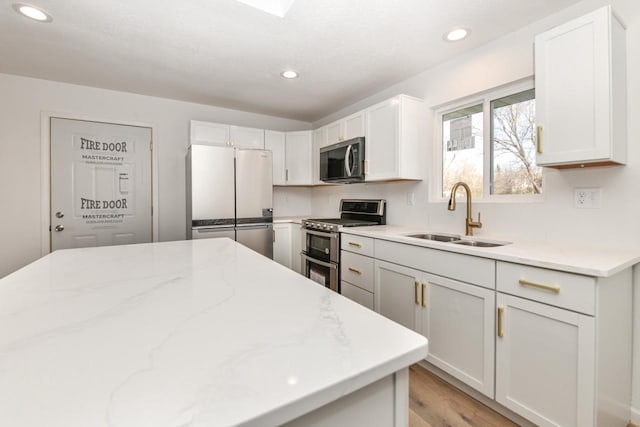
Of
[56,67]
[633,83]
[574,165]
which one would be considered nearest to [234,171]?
[56,67]

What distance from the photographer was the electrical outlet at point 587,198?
1666 millimetres

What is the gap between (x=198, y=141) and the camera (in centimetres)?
333

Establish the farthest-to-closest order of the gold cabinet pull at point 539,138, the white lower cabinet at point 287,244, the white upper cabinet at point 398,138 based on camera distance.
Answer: the white lower cabinet at point 287,244, the white upper cabinet at point 398,138, the gold cabinet pull at point 539,138

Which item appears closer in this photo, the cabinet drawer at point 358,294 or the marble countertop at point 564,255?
the marble countertop at point 564,255

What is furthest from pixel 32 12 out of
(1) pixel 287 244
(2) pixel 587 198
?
(2) pixel 587 198

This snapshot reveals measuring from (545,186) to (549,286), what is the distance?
868 millimetres

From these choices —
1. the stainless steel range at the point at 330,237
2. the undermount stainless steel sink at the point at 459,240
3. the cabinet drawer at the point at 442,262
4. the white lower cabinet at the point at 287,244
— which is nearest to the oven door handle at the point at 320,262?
the stainless steel range at the point at 330,237

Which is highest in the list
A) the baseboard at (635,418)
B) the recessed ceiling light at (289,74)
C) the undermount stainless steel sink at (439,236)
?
the recessed ceiling light at (289,74)

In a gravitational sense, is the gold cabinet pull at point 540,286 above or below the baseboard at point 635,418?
above

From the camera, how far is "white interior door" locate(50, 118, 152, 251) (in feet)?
9.75

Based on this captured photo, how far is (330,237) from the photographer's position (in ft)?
9.02

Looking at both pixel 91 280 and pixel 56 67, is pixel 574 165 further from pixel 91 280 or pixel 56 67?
pixel 56 67

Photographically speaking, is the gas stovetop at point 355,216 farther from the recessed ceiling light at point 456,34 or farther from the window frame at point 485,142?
the recessed ceiling light at point 456,34

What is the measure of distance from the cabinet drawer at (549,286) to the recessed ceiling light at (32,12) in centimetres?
308
